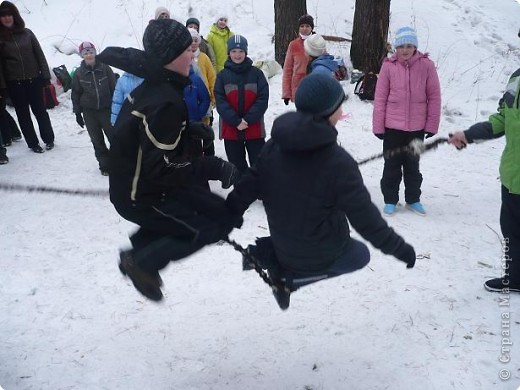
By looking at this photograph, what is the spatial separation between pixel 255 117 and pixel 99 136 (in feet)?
9.34

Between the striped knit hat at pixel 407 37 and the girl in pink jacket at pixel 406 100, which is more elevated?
the striped knit hat at pixel 407 37

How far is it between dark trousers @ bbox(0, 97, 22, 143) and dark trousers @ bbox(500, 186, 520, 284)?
8.09 meters

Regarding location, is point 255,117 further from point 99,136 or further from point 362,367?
point 362,367

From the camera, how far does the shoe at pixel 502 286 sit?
439 cm

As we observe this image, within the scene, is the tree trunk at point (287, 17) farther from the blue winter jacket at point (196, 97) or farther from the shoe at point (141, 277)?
the shoe at point (141, 277)

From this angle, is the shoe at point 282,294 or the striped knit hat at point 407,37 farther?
the striped knit hat at point 407,37

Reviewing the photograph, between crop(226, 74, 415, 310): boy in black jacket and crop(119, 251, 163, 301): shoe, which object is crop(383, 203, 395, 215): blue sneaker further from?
crop(119, 251, 163, 301): shoe

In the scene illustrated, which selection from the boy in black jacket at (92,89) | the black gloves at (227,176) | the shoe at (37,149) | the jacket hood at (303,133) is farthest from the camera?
the shoe at (37,149)

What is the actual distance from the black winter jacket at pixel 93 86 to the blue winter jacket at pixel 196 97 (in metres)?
1.74

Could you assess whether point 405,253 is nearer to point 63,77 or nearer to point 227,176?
point 227,176

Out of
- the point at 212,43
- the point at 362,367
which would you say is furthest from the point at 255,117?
the point at 212,43

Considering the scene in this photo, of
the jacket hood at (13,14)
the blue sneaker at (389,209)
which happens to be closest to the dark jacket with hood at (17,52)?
the jacket hood at (13,14)

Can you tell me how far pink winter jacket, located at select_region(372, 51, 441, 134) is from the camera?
5.42 m

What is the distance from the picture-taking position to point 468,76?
10.4 meters
